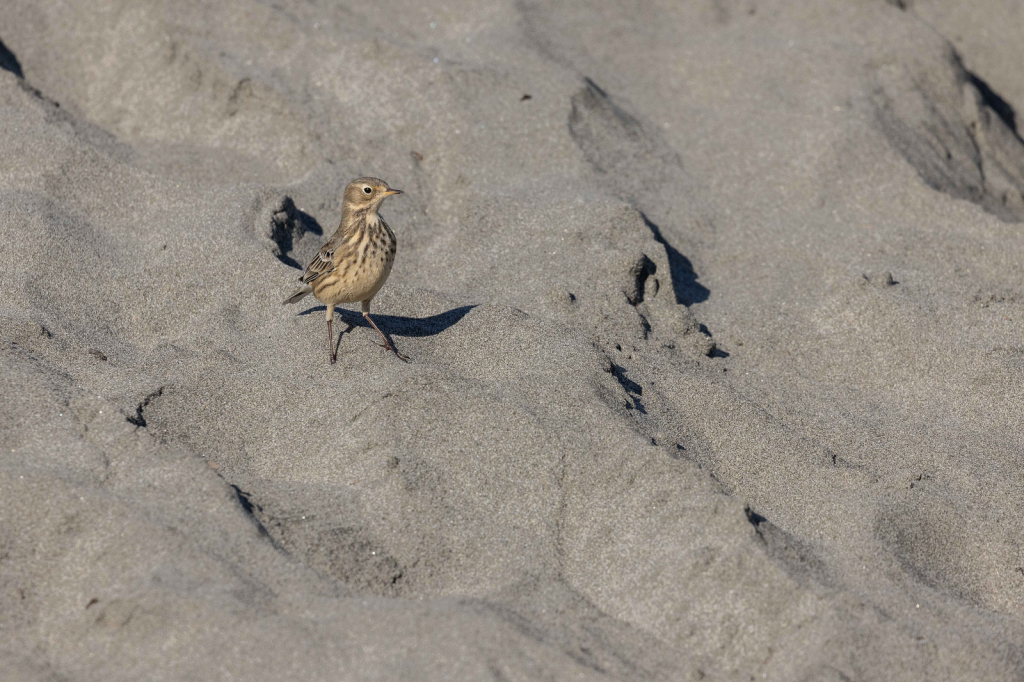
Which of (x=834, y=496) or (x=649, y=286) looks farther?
(x=649, y=286)

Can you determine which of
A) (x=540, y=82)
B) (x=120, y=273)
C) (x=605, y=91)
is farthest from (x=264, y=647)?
(x=605, y=91)

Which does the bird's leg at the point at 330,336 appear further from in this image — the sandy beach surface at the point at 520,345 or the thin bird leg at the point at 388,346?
the thin bird leg at the point at 388,346

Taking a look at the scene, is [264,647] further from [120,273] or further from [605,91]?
[605,91]

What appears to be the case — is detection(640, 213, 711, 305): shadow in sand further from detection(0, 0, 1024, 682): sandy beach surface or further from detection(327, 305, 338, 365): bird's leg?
detection(327, 305, 338, 365): bird's leg

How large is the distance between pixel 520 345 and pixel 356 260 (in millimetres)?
969

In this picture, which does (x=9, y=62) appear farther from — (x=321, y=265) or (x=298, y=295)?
(x=321, y=265)

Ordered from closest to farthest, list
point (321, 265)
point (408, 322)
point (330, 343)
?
point (330, 343)
point (321, 265)
point (408, 322)

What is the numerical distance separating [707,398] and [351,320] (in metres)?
2.03

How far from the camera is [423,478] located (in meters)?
4.49

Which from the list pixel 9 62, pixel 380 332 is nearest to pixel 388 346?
pixel 380 332

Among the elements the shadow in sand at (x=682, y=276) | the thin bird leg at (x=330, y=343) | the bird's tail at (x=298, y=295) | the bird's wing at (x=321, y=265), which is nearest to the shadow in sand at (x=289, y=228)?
the bird's tail at (x=298, y=295)

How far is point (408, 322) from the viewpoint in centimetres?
571

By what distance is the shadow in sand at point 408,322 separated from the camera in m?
5.59

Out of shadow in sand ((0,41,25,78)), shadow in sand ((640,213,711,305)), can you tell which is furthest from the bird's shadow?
shadow in sand ((0,41,25,78))
